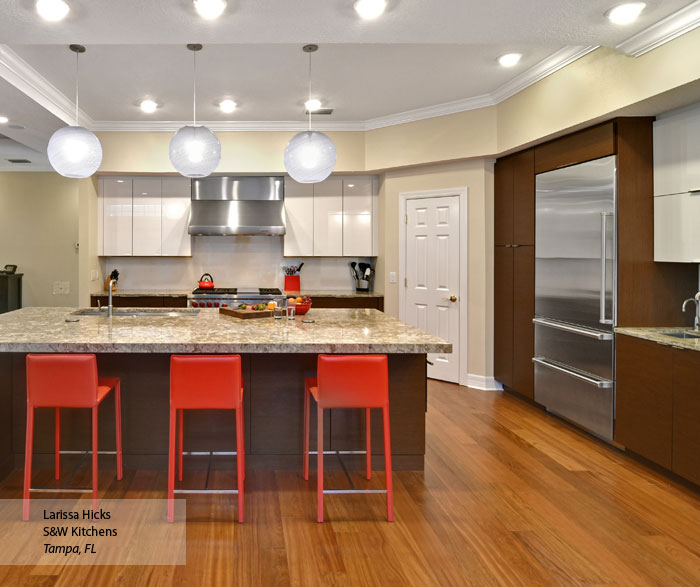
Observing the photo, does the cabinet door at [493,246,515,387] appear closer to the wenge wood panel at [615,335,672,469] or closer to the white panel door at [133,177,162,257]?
the wenge wood panel at [615,335,672,469]

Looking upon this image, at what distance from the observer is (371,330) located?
300cm

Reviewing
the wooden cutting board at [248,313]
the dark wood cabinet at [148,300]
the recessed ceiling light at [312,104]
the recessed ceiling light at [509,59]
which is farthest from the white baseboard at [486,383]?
the dark wood cabinet at [148,300]

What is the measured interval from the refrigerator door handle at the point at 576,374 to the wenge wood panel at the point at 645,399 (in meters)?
0.11

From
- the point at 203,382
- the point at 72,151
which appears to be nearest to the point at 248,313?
the point at 203,382

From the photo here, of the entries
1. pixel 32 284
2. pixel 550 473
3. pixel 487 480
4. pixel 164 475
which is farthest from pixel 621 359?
pixel 32 284

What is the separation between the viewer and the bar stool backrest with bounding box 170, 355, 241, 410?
2.48 m

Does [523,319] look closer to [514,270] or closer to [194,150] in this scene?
[514,270]

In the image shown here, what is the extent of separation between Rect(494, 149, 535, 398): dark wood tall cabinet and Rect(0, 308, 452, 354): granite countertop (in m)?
1.68

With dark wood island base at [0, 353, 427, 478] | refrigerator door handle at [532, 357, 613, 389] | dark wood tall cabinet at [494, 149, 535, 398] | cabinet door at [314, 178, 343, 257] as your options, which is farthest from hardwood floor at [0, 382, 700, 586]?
cabinet door at [314, 178, 343, 257]

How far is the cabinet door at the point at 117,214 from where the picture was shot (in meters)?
5.92

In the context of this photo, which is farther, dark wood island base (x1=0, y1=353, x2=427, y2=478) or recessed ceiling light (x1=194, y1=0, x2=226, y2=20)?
dark wood island base (x1=0, y1=353, x2=427, y2=478)

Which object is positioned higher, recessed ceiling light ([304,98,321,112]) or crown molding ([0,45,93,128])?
recessed ceiling light ([304,98,321,112])

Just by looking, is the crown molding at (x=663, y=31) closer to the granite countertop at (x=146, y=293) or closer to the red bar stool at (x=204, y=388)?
the red bar stool at (x=204, y=388)

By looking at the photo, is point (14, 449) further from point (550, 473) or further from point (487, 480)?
point (550, 473)
